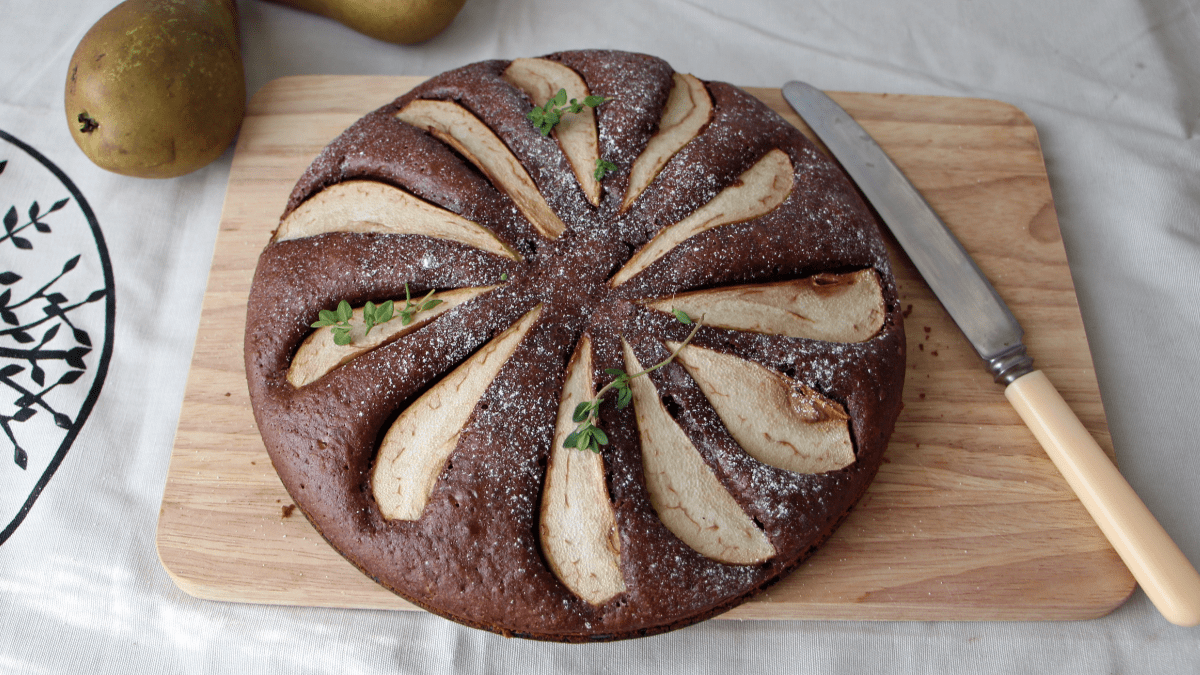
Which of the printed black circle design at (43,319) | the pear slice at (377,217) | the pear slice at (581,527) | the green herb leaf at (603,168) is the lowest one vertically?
the printed black circle design at (43,319)

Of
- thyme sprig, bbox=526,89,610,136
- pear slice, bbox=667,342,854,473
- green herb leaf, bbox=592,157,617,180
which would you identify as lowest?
pear slice, bbox=667,342,854,473

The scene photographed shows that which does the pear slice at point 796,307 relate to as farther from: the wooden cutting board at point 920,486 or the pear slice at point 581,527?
the pear slice at point 581,527

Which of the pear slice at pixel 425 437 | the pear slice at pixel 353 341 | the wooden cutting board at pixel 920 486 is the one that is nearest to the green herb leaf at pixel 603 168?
the pear slice at pixel 353 341

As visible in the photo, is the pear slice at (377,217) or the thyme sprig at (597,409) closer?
the thyme sprig at (597,409)

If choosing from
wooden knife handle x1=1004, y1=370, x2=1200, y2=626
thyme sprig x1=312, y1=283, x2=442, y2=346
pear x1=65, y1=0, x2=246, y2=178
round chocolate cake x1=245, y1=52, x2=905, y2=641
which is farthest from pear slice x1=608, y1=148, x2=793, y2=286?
pear x1=65, y1=0, x2=246, y2=178

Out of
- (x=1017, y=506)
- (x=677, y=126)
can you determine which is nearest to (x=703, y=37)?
(x=677, y=126)

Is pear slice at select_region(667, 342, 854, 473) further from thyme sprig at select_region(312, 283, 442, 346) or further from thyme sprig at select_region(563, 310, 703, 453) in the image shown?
thyme sprig at select_region(312, 283, 442, 346)
